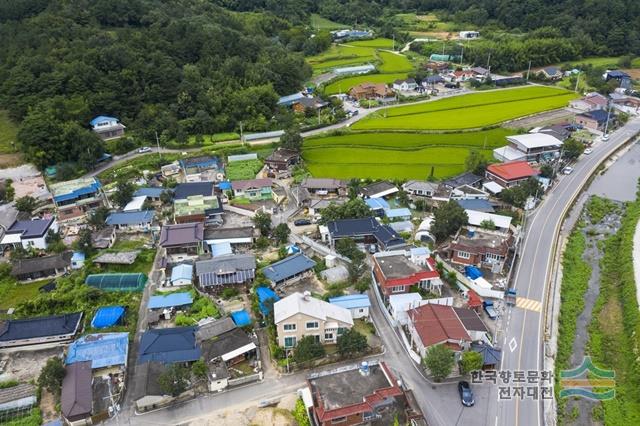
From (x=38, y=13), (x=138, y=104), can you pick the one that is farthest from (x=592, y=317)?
(x=38, y=13)

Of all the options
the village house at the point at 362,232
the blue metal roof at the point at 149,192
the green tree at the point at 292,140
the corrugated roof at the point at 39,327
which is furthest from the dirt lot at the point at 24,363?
the green tree at the point at 292,140

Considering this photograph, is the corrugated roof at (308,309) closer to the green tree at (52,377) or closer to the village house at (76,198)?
the green tree at (52,377)

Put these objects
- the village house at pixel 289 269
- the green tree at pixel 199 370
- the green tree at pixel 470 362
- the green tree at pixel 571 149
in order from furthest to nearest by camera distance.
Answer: the green tree at pixel 571 149 → the village house at pixel 289 269 → the green tree at pixel 199 370 → the green tree at pixel 470 362

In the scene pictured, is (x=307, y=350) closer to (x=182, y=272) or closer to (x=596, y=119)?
(x=182, y=272)

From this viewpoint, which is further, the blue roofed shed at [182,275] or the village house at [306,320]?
the blue roofed shed at [182,275]

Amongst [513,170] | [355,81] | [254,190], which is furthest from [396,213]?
[355,81]

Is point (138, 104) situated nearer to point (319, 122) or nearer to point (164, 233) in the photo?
point (319, 122)

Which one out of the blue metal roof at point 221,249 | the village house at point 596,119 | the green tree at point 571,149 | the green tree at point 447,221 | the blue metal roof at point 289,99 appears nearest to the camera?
the blue metal roof at point 221,249

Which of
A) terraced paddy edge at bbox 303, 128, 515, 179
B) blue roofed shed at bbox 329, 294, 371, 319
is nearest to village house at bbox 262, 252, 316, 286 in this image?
blue roofed shed at bbox 329, 294, 371, 319

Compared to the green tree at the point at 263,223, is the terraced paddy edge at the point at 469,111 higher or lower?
higher
